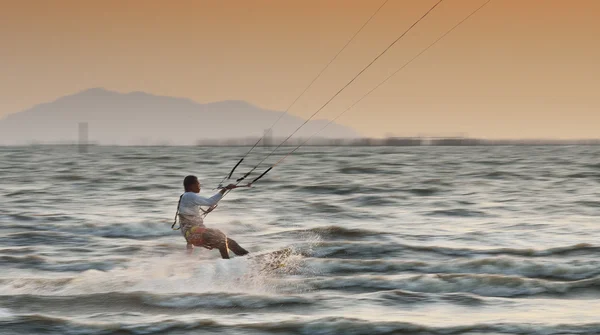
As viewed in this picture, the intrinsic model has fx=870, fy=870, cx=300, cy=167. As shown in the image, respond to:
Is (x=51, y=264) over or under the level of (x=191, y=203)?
under

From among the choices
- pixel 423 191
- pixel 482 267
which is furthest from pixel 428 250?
pixel 423 191

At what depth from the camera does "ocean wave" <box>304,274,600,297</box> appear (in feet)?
46.2

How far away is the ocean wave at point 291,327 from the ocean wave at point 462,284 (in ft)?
7.96

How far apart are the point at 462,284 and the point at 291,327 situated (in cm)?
425

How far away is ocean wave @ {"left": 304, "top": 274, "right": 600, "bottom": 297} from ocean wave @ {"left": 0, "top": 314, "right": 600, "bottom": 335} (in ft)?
7.96

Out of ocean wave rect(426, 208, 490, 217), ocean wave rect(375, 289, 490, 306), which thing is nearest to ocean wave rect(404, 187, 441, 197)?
ocean wave rect(426, 208, 490, 217)

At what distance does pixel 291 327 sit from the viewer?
11336 mm

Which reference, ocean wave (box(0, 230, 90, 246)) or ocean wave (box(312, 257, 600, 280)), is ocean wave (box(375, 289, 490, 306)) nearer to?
ocean wave (box(312, 257, 600, 280))

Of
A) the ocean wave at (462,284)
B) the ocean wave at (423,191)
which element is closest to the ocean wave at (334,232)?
the ocean wave at (462,284)

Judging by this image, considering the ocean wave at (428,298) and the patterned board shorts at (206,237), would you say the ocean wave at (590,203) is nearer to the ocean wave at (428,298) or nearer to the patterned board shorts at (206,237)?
the patterned board shorts at (206,237)

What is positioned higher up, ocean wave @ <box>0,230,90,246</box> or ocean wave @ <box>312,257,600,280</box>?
ocean wave @ <box>312,257,600,280</box>

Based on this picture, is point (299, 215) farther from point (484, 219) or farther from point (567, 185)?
point (567, 185)

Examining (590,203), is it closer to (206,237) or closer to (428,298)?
(206,237)

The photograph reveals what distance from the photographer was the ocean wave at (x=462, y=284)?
14.1m
